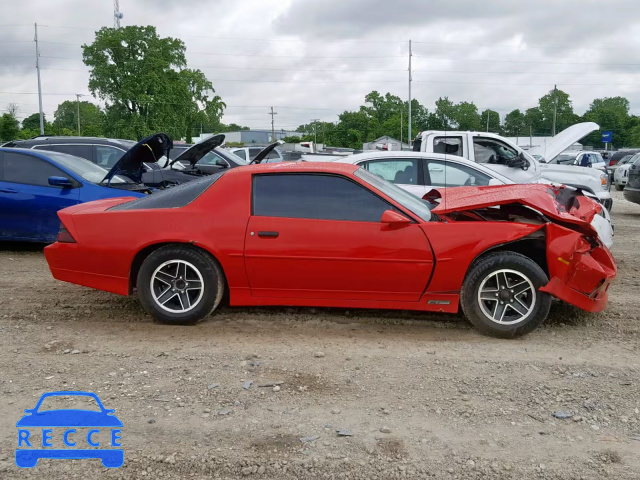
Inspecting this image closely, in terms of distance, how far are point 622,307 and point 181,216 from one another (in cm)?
419

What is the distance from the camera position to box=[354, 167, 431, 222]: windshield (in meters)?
5.20

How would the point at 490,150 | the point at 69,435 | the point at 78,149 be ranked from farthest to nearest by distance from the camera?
1. the point at 78,149
2. the point at 490,150
3. the point at 69,435

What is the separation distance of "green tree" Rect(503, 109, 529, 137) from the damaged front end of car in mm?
63393

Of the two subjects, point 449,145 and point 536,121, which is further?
point 536,121

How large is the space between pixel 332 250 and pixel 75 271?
2.29m

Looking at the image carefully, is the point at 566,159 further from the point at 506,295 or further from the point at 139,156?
the point at 506,295

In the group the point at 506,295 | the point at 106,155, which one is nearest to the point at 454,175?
the point at 506,295

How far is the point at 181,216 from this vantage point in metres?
5.16

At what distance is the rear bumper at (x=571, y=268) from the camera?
188 inches

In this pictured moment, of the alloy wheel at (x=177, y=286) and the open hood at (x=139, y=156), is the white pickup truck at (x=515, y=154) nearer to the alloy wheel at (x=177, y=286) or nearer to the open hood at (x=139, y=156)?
the open hood at (x=139, y=156)

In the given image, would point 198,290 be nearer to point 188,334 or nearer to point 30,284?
point 188,334

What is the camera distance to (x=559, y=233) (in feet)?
15.8

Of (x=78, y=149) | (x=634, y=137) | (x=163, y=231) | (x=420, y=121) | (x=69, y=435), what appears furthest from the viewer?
(x=634, y=137)

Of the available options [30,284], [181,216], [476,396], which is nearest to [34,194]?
[30,284]
